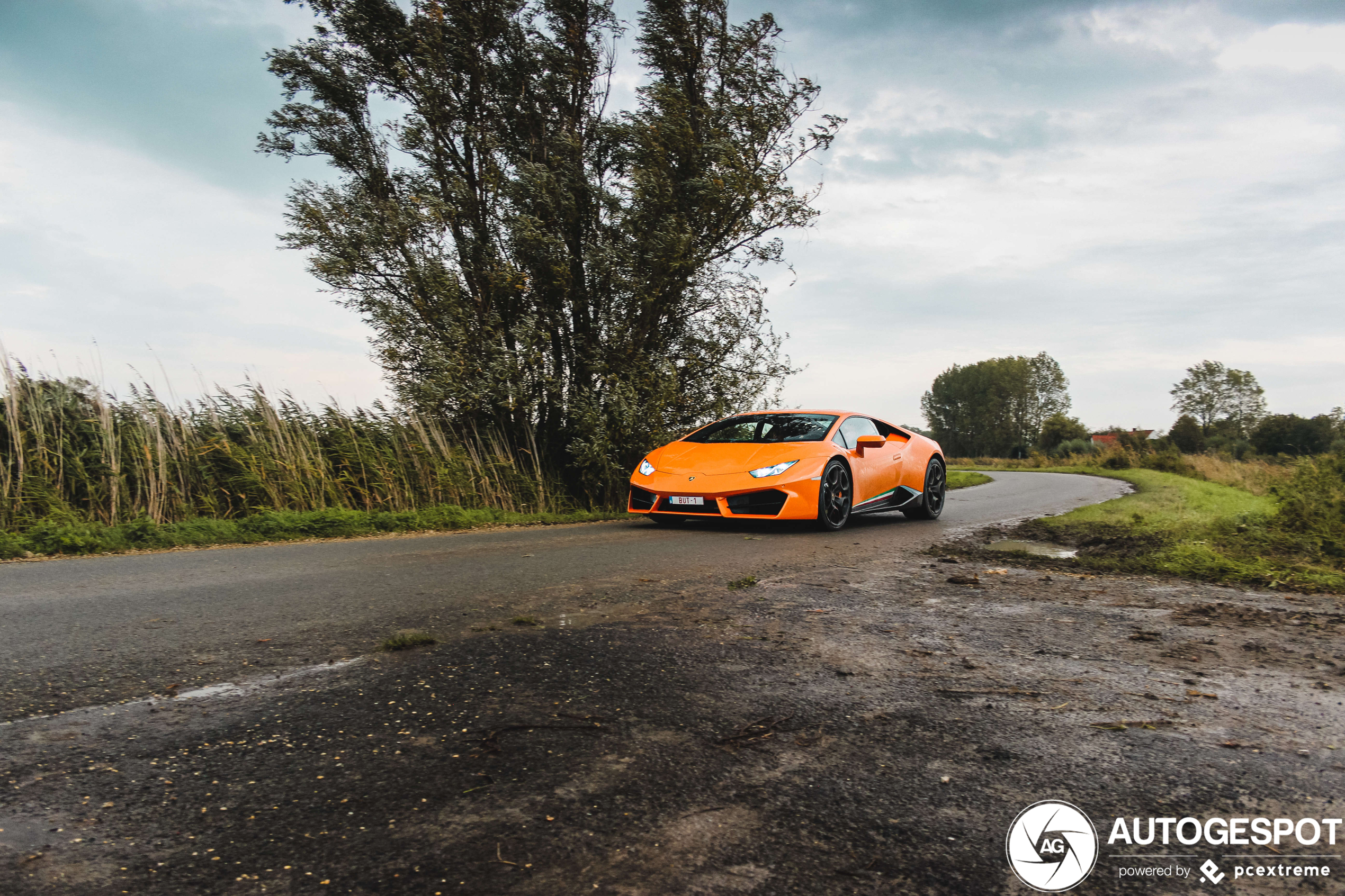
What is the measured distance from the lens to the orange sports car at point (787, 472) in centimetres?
932

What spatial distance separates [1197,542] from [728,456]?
→ 4894 millimetres

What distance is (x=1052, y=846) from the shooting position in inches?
75.4

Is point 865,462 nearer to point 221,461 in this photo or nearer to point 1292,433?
point 221,461

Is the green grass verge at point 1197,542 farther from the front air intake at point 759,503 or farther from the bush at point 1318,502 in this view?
the front air intake at point 759,503

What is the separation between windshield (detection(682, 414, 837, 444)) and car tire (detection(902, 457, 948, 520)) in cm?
208

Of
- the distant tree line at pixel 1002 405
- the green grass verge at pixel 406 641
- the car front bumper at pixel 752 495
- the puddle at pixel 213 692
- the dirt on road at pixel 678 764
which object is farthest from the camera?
the distant tree line at pixel 1002 405

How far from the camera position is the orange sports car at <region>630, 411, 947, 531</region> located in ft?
30.6

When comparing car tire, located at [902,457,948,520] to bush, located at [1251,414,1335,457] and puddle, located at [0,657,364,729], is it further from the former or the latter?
bush, located at [1251,414,1335,457]

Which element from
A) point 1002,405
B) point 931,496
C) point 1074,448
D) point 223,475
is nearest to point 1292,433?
point 1074,448

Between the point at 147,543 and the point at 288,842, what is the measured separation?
751cm

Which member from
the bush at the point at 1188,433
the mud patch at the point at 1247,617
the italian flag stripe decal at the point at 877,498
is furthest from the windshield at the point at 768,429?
the bush at the point at 1188,433

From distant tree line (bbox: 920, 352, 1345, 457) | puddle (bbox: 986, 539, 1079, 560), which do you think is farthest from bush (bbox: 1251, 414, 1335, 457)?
puddle (bbox: 986, 539, 1079, 560)

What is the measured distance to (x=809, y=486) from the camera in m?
9.30

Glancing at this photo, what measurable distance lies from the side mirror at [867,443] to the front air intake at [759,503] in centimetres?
152
